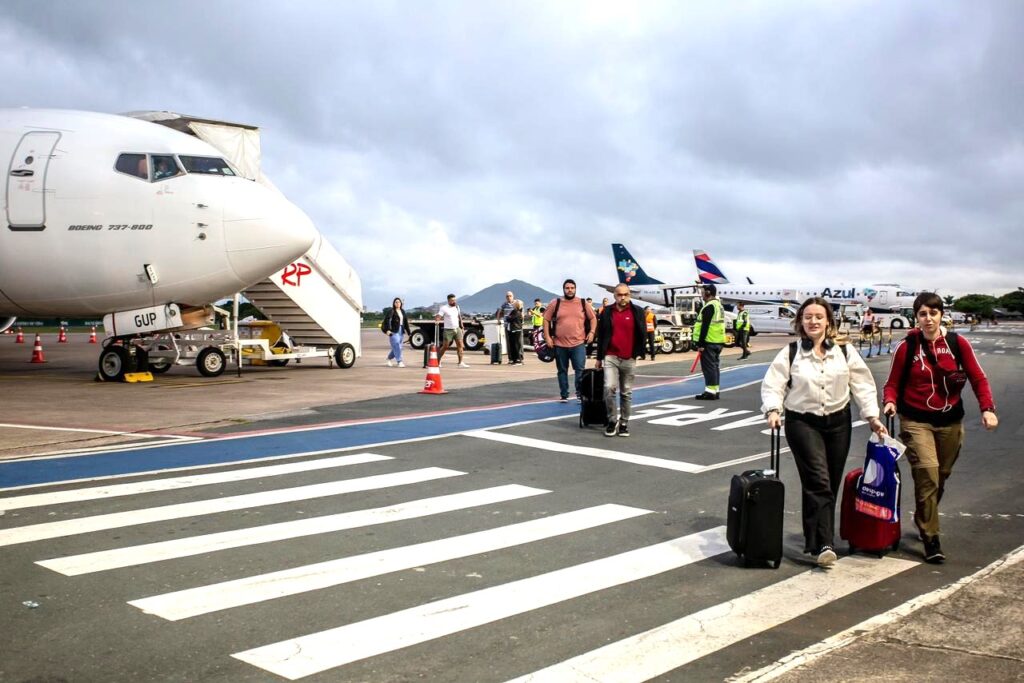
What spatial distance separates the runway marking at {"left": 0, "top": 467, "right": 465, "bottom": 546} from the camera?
651cm

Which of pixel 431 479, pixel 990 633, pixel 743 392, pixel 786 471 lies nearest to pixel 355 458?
pixel 431 479

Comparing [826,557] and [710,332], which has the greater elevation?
[710,332]

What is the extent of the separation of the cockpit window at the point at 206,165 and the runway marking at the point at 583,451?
29.0 ft

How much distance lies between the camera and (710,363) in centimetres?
1535

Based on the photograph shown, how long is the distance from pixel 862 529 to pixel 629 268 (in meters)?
73.5

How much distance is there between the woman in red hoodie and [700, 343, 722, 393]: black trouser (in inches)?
344

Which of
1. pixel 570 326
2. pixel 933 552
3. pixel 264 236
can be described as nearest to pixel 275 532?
pixel 933 552

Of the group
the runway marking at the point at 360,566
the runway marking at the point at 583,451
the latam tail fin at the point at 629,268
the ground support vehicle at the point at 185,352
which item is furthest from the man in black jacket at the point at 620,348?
the latam tail fin at the point at 629,268

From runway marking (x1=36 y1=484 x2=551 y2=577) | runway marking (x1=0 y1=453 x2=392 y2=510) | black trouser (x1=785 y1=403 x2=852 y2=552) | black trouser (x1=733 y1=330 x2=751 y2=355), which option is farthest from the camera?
black trouser (x1=733 y1=330 x2=751 y2=355)

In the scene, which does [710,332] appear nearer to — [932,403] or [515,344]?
[932,403]

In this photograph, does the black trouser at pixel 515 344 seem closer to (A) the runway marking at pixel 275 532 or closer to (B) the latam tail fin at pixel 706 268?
(A) the runway marking at pixel 275 532

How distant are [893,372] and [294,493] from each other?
5081 millimetres

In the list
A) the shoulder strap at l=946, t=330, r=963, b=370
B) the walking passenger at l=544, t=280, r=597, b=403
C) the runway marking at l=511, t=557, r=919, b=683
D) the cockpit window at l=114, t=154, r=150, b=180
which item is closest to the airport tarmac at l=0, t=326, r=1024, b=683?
the runway marking at l=511, t=557, r=919, b=683

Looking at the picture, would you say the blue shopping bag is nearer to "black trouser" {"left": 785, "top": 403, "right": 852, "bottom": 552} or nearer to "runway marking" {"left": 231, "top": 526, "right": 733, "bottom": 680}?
"black trouser" {"left": 785, "top": 403, "right": 852, "bottom": 552}
